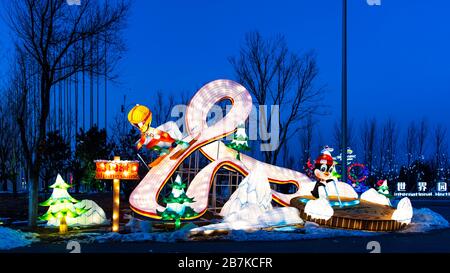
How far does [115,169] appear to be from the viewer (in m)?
10.7

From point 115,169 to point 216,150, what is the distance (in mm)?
3933

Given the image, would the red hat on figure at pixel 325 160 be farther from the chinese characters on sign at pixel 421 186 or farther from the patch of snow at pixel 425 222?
the chinese characters on sign at pixel 421 186

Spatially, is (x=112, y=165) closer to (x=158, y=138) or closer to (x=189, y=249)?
(x=158, y=138)

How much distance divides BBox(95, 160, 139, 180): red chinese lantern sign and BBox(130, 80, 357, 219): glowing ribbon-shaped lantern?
1441 millimetres

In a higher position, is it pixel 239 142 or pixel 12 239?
pixel 239 142

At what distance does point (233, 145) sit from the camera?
46.4 ft

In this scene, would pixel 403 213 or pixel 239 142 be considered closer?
pixel 403 213

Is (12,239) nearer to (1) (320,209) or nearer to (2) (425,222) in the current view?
(1) (320,209)

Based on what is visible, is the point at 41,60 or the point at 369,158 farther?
the point at 369,158

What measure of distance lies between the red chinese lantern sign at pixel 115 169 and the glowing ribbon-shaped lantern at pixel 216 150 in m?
1.44

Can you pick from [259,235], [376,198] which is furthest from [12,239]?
[376,198]

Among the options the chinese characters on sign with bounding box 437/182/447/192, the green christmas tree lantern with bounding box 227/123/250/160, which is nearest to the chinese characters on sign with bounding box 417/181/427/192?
the chinese characters on sign with bounding box 437/182/447/192

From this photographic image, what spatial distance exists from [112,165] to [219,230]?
2640 millimetres
